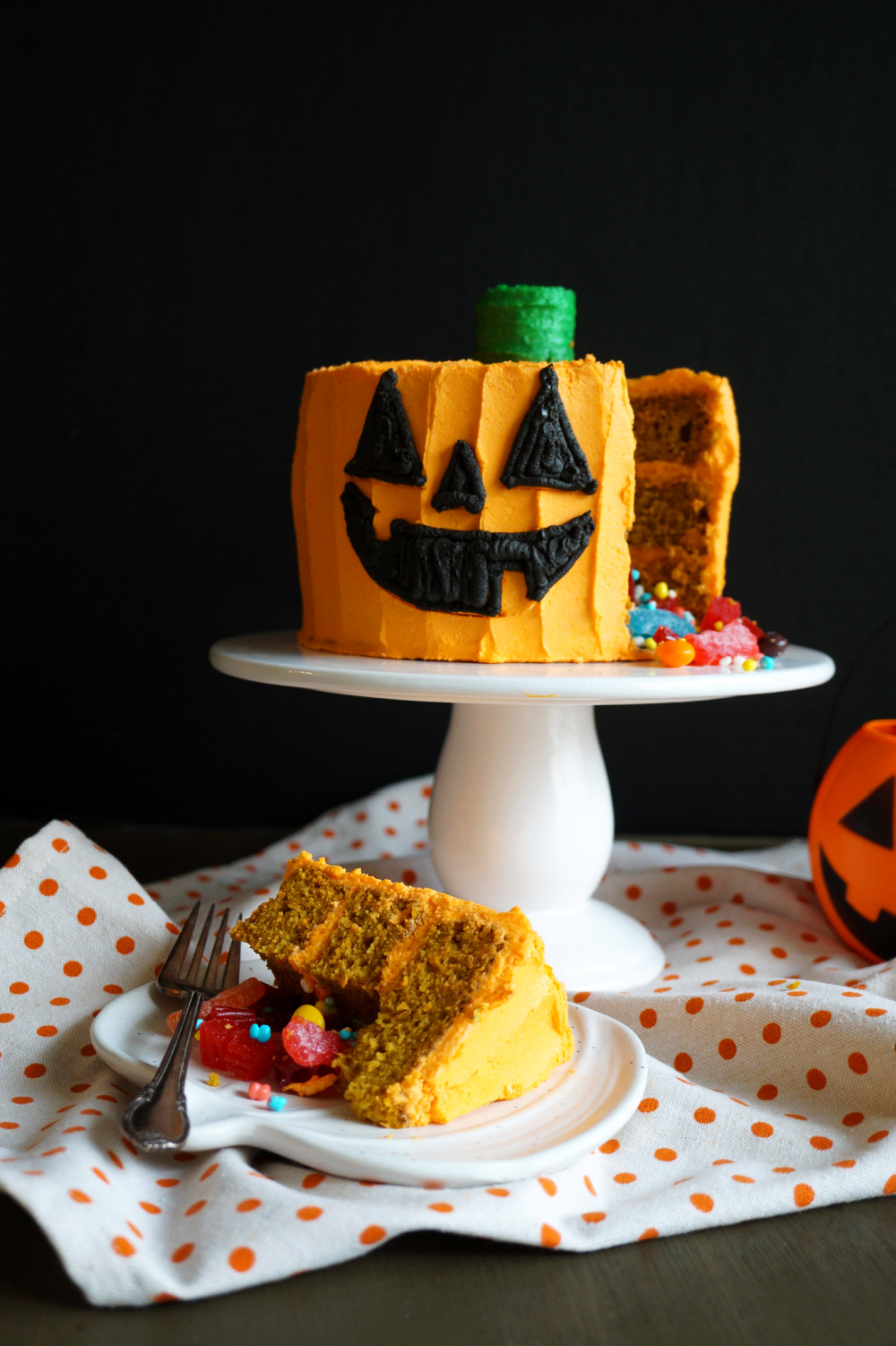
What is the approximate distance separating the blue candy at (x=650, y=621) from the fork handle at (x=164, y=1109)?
29.7 inches

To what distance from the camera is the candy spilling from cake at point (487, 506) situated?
4.05ft

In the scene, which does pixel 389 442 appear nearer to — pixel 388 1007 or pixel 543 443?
pixel 543 443

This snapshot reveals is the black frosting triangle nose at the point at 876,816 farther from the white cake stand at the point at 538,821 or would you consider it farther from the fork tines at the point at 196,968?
the fork tines at the point at 196,968

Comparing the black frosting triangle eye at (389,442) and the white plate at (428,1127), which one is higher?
the black frosting triangle eye at (389,442)

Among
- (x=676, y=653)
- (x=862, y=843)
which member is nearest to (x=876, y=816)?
(x=862, y=843)

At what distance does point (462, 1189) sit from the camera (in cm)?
81

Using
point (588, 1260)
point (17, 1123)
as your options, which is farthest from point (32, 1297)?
point (588, 1260)

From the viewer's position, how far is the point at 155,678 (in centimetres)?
209

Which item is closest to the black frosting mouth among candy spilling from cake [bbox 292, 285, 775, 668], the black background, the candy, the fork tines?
candy spilling from cake [bbox 292, 285, 775, 668]

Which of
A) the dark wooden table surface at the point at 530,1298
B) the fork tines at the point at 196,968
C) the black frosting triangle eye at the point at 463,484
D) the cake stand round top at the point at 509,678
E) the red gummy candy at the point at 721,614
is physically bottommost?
the dark wooden table surface at the point at 530,1298

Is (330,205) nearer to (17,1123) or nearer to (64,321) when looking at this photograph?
(64,321)

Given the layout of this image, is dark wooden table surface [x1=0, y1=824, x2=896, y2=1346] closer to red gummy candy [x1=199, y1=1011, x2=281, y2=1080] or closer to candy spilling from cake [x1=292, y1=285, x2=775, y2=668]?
red gummy candy [x1=199, y1=1011, x2=281, y2=1080]

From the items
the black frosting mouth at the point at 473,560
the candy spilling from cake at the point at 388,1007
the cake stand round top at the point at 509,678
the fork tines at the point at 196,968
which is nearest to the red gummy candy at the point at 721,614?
the cake stand round top at the point at 509,678

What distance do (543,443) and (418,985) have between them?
61 centimetres
